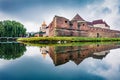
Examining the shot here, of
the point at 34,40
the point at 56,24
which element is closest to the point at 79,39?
the point at 56,24

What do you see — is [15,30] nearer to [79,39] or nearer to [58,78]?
[79,39]

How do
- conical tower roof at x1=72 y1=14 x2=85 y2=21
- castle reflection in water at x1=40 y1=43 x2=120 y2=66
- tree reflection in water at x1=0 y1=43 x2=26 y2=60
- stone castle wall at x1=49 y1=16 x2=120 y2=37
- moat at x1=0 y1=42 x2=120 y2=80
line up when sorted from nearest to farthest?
1. moat at x1=0 y1=42 x2=120 y2=80
2. castle reflection in water at x1=40 y1=43 x2=120 y2=66
3. tree reflection in water at x1=0 y1=43 x2=26 y2=60
4. stone castle wall at x1=49 y1=16 x2=120 y2=37
5. conical tower roof at x1=72 y1=14 x2=85 y2=21

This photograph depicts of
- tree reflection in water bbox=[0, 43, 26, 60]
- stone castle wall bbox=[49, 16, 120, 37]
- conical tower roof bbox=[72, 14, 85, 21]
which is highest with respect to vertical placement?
conical tower roof bbox=[72, 14, 85, 21]

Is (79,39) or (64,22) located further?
(64,22)

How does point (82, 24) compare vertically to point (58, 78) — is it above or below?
above

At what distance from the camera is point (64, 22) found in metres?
38.2

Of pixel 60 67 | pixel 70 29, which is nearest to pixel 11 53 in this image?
pixel 60 67

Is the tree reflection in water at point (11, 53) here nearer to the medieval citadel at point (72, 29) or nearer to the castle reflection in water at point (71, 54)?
the castle reflection in water at point (71, 54)

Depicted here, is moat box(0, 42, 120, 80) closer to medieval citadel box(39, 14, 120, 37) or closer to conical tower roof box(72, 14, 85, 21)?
medieval citadel box(39, 14, 120, 37)

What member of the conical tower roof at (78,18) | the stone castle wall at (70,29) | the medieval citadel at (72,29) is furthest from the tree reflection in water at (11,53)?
the conical tower roof at (78,18)

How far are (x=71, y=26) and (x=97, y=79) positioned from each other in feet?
120

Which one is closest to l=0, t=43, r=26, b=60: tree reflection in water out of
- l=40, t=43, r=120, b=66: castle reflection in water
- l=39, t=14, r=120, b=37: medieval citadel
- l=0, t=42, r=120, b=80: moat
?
l=0, t=42, r=120, b=80: moat

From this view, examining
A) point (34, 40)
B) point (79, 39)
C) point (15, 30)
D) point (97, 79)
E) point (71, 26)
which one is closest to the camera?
point (97, 79)

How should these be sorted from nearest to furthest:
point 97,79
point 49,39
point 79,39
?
point 97,79
point 49,39
point 79,39
